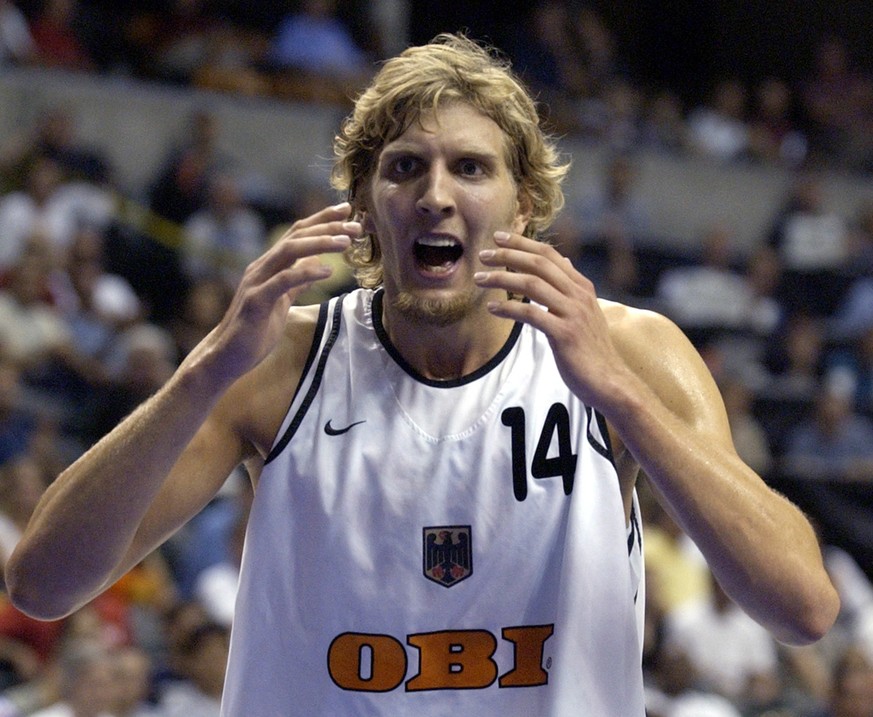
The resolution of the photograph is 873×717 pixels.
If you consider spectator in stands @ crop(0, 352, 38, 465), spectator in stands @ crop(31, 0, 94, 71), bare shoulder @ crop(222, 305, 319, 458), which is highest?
spectator in stands @ crop(31, 0, 94, 71)

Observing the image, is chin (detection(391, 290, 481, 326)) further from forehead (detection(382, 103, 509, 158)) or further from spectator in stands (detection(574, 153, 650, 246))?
spectator in stands (detection(574, 153, 650, 246))

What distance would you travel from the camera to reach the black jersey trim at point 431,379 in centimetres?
355

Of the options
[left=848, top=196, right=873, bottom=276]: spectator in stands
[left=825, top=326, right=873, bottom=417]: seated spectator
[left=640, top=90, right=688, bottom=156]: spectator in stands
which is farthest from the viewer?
[left=640, top=90, right=688, bottom=156]: spectator in stands

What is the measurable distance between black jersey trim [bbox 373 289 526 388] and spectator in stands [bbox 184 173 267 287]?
8203 millimetres

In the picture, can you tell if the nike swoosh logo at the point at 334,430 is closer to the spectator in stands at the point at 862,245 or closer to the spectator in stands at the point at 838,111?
the spectator in stands at the point at 862,245

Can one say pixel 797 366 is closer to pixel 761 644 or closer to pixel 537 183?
pixel 761 644

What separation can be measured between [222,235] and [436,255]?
8.76m

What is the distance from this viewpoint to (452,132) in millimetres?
3463

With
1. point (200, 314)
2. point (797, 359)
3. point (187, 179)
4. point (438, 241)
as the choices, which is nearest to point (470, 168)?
point (438, 241)

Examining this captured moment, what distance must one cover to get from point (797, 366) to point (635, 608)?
32.3ft

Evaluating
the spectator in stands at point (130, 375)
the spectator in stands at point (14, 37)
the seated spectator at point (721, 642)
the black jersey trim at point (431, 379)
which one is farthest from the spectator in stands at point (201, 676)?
the spectator in stands at point (14, 37)

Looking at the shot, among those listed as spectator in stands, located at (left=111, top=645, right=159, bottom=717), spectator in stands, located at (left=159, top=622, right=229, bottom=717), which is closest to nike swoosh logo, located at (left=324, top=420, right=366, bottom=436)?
spectator in stands, located at (left=111, top=645, right=159, bottom=717)

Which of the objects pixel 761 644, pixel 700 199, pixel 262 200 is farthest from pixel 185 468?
pixel 700 199

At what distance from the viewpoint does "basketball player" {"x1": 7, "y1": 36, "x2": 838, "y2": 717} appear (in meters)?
3.10
